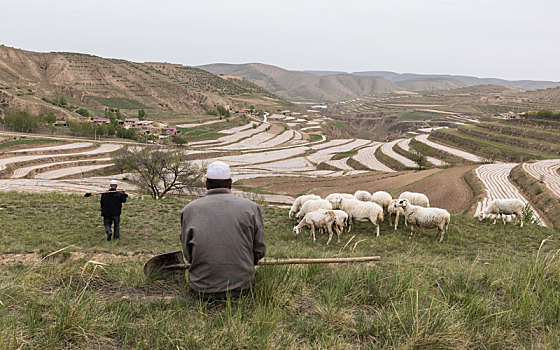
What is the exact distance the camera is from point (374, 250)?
1034 cm

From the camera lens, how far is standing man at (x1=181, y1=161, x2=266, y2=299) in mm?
3689

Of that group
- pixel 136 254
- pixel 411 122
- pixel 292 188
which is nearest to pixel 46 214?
pixel 136 254

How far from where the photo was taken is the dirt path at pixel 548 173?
3121cm

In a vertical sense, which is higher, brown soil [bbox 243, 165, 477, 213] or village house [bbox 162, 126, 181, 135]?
village house [bbox 162, 126, 181, 135]

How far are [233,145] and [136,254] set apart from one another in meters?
80.2

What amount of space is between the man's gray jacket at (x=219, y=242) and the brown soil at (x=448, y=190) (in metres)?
27.6

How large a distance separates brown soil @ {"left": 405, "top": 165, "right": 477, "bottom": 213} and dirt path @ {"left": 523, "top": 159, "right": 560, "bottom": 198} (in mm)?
7055

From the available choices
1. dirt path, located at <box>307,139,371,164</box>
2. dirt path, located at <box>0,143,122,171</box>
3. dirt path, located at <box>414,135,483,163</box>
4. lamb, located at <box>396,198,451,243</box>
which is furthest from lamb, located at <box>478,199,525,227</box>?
dirt path, located at <box>307,139,371,164</box>

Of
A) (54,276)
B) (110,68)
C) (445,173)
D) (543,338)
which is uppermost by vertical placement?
(110,68)

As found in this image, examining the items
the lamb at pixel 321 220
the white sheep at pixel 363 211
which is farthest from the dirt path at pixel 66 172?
the white sheep at pixel 363 211

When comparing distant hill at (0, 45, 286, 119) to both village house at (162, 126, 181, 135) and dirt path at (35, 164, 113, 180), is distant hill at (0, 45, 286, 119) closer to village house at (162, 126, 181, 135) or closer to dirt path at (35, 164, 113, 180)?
village house at (162, 126, 181, 135)

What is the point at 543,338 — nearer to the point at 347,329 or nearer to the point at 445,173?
the point at 347,329

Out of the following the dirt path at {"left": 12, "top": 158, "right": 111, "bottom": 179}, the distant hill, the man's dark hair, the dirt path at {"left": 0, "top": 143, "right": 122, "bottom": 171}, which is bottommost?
the dirt path at {"left": 12, "top": 158, "right": 111, "bottom": 179}

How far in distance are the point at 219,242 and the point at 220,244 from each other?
0.09 feet
